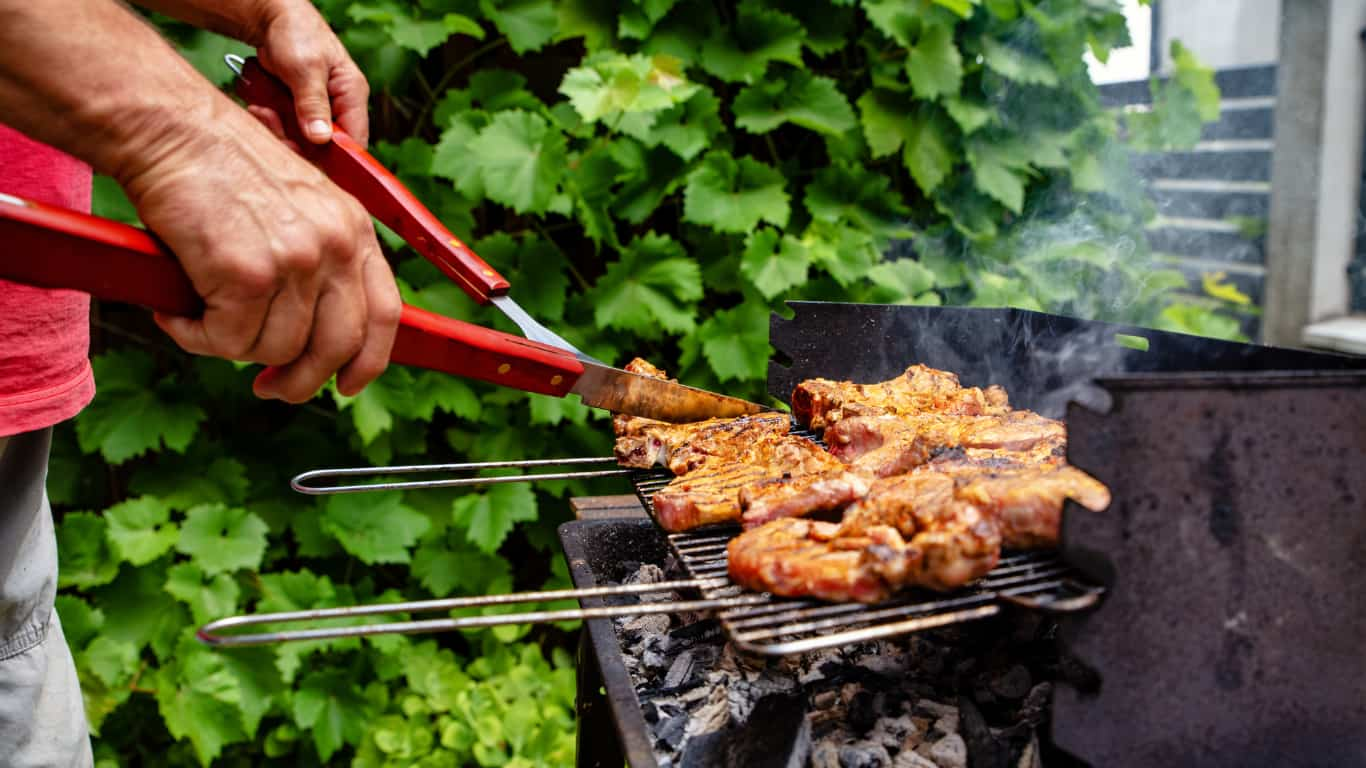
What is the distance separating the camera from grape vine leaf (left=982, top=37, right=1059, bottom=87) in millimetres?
4375

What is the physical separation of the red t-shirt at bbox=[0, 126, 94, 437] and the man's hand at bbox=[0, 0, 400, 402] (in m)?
0.80

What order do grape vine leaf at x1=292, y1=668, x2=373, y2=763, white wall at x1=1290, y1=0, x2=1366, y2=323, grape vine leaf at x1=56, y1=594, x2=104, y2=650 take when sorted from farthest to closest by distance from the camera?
white wall at x1=1290, y1=0, x2=1366, y2=323 < grape vine leaf at x1=292, y1=668, x2=373, y2=763 < grape vine leaf at x1=56, y1=594, x2=104, y2=650

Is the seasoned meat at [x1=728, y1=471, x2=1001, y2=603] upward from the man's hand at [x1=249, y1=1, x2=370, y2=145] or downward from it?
downward

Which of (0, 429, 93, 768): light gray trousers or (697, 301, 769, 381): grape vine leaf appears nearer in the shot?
(0, 429, 93, 768): light gray trousers

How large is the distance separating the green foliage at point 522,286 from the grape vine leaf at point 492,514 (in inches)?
0.5

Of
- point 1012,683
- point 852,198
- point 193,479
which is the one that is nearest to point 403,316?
point 1012,683

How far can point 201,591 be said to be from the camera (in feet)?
11.8

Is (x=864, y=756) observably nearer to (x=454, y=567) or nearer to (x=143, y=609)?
(x=454, y=567)

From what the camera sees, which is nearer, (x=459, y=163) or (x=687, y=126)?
(x=459, y=163)

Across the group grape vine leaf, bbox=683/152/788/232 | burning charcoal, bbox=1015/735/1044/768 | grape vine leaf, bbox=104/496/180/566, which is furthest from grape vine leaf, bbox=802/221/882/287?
grape vine leaf, bbox=104/496/180/566

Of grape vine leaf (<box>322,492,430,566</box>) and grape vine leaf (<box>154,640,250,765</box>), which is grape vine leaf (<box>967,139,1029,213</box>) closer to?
grape vine leaf (<box>322,492,430,566</box>)

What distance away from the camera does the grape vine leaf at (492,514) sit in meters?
3.92

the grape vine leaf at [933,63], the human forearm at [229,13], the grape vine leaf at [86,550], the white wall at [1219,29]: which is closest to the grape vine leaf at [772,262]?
the grape vine leaf at [933,63]

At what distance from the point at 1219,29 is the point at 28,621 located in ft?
24.2
